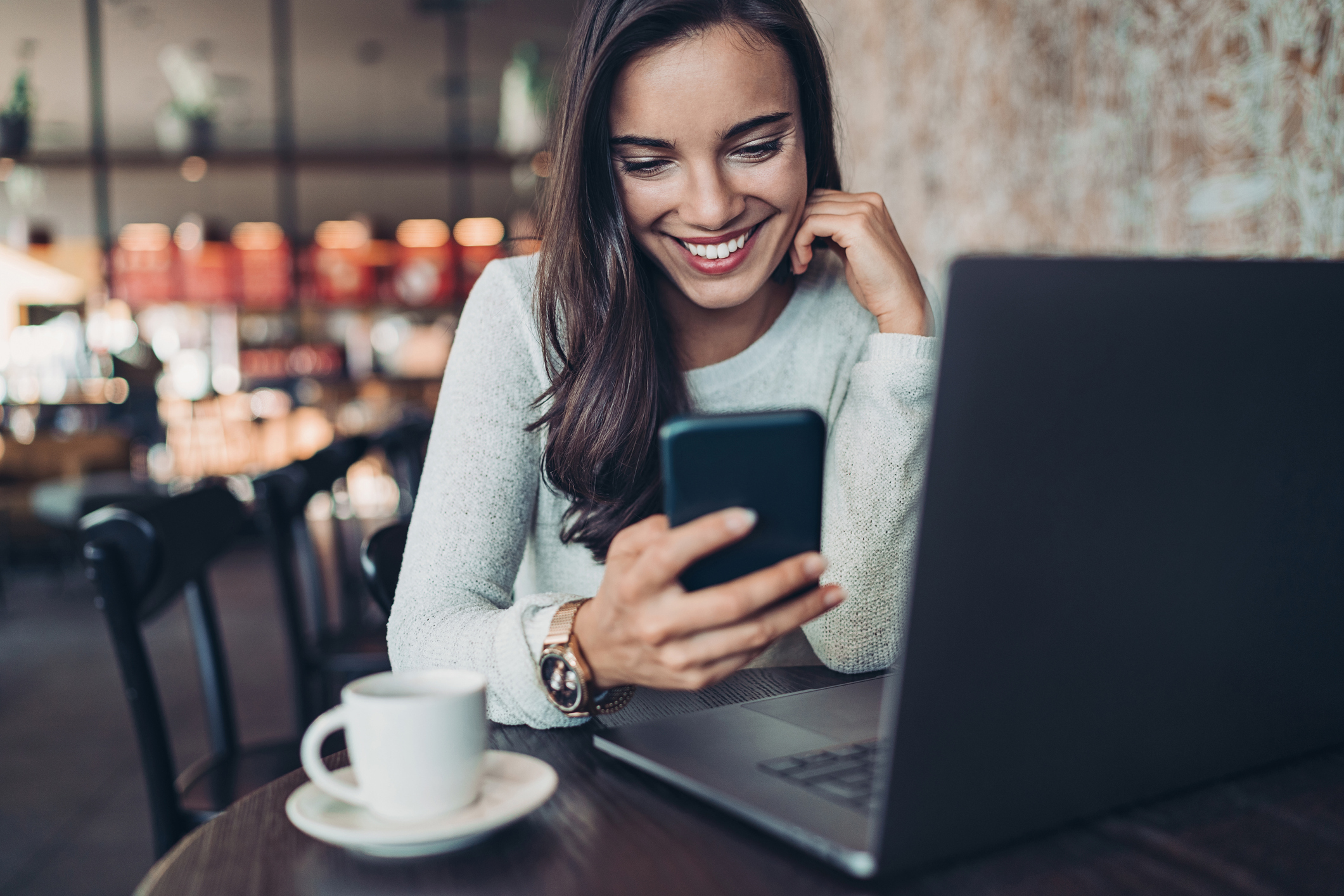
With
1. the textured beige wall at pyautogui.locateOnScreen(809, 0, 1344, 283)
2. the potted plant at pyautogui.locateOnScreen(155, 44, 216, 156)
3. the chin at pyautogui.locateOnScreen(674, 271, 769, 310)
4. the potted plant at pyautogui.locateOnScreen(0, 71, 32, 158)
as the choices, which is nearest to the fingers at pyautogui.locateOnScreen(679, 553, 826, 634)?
the chin at pyautogui.locateOnScreen(674, 271, 769, 310)

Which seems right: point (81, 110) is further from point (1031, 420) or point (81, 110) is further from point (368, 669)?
point (1031, 420)

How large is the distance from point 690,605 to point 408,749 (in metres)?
0.17

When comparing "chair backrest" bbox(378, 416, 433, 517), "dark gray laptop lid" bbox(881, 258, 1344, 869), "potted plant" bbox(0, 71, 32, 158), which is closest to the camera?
"dark gray laptop lid" bbox(881, 258, 1344, 869)

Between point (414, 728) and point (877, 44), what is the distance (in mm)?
3697

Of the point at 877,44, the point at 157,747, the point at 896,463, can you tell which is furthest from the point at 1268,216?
the point at 877,44

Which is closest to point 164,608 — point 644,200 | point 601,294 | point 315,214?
point 601,294

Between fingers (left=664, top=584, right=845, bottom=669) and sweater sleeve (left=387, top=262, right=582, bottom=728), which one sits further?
sweater sleeve (left=387, top=262, right=582, bottom=728)

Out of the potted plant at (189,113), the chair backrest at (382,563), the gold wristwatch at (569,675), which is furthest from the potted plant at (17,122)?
the gold wristwatch at (569,675)

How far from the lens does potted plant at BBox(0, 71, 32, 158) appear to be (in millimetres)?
6250

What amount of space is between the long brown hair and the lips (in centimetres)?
6

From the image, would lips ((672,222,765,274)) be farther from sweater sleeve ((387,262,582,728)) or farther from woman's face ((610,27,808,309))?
sweater sleeve ((387,262,582,728))

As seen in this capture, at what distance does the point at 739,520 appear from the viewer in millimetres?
541

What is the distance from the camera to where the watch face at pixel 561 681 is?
71 cm

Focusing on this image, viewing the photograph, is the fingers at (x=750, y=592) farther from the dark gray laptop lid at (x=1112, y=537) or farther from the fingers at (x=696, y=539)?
the dark gray laptop lid at (x=1112, y=537)
